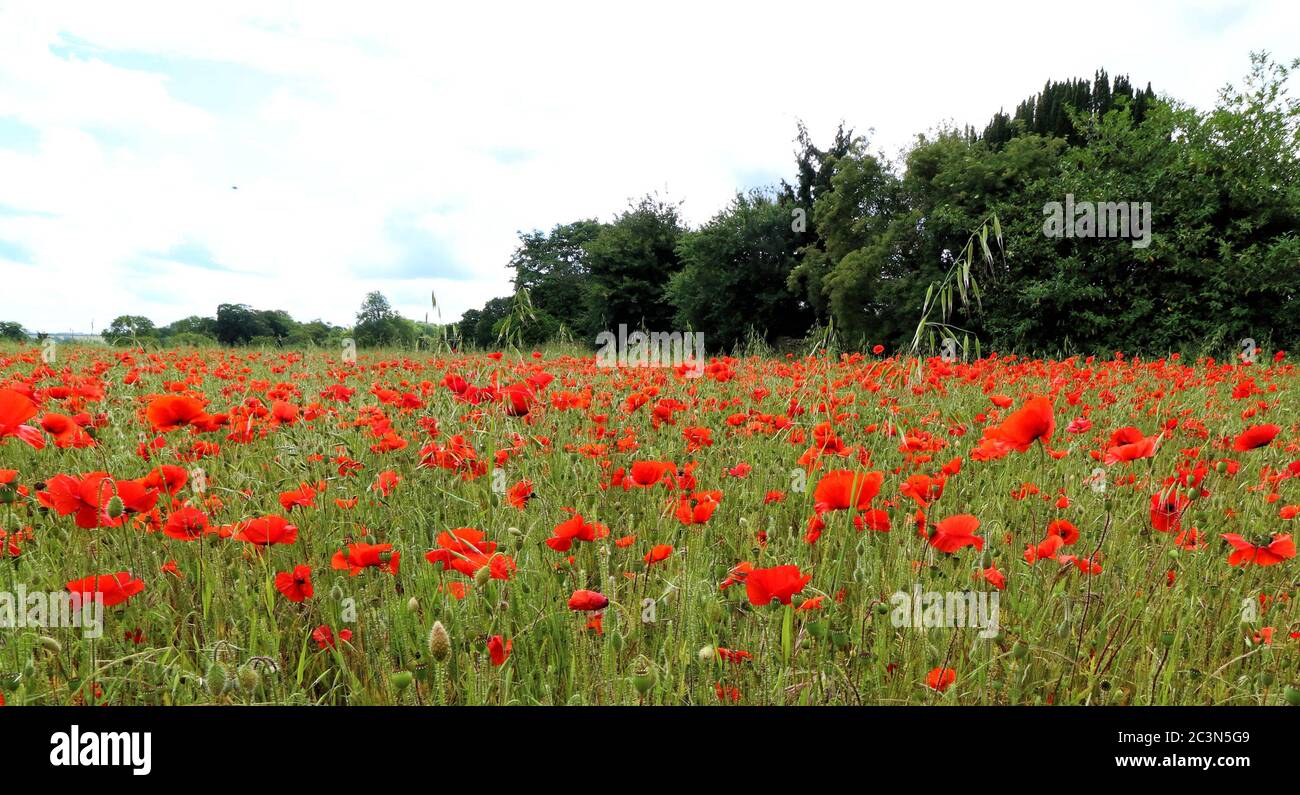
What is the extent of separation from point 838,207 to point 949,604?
66.8ft

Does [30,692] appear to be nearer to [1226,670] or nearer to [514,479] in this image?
[514,479]

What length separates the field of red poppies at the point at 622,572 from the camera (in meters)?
1.34

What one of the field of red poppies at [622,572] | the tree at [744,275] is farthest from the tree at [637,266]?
the field of red poppies at [622,572]

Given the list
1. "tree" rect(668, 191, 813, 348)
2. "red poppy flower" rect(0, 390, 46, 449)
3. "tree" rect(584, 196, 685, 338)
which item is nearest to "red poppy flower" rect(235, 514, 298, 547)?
"red poppy flower" rect(0, 390, 46, 449)

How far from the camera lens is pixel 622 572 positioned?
1976mm

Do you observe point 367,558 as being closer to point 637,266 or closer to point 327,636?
point 327,636

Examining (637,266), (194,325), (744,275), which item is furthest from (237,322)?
(744,275)

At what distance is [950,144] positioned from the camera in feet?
56.1

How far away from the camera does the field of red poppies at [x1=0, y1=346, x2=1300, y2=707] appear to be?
52.8 inches

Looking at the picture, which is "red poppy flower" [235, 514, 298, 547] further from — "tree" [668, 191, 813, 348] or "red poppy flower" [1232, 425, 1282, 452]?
"tree" [668, 191, 813, 348]
